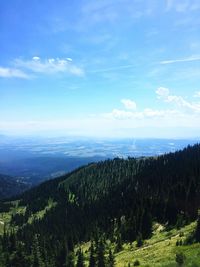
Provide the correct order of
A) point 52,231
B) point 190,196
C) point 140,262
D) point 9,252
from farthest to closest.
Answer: point 52,231, point 9,252, point 190,196, point 140,262

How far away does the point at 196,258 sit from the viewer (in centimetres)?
5678

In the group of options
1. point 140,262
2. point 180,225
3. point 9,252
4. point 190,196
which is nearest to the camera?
point 140,262

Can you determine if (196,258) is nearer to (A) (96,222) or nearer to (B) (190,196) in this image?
(B) (190,196)

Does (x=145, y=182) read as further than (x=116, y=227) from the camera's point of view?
Yes

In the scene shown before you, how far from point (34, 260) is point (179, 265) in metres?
60.3

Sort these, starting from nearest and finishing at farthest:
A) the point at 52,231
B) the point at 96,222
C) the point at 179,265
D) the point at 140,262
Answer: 1. the point at 179,265
2. the point at 140,262
3. the point at 96,222
4. the point at 52,231

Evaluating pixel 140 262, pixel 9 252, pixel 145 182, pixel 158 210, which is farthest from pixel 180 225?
pixel 145 182

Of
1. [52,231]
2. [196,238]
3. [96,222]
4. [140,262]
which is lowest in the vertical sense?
[52,231]

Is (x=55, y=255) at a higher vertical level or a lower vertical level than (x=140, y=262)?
lower

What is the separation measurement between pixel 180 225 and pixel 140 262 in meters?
30.9

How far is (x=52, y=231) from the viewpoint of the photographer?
17412 cm

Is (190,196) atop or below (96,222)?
atop

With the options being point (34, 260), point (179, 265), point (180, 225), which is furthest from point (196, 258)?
point (34, 260)

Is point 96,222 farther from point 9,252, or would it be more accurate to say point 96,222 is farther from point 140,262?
point 140,262
